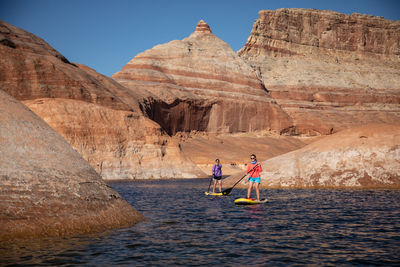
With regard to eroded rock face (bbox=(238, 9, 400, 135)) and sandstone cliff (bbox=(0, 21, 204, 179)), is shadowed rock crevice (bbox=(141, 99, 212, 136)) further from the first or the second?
eroded rock face (bbox=(238, 9, 400, 135))

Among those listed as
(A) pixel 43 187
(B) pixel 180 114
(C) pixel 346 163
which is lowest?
(A) pixel 43 187

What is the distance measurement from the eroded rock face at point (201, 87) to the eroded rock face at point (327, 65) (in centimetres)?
949

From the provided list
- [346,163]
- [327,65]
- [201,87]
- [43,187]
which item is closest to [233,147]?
[201,87]

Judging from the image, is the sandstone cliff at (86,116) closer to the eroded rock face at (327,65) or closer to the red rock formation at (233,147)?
the red rock formation at (233,147)

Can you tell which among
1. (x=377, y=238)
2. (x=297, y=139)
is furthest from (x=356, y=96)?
(x=377, y=238)

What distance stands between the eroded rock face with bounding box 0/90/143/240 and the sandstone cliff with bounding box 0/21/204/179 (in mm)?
37948

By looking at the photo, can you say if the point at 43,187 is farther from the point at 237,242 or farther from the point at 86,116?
the point at 86,116

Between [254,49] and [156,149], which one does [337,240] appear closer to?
[156,149]

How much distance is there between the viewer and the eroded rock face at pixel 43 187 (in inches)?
374

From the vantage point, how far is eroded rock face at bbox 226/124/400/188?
1074 inches

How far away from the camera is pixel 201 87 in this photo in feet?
340

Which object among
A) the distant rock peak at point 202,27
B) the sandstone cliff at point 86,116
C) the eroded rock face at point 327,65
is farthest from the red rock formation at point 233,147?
the distant rock peak at point 202,27

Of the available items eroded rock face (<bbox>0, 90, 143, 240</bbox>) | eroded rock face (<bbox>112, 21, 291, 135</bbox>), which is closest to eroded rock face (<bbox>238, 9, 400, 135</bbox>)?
eroded rock face (<bbox>112, 21, 291, 135</bbox>)

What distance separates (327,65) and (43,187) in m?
Result: 133
